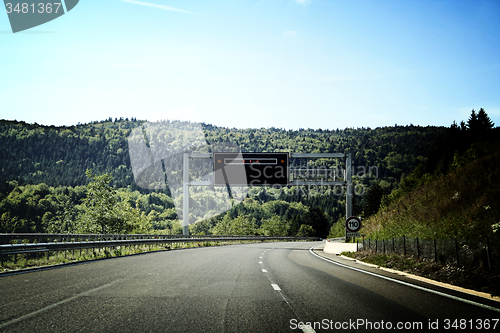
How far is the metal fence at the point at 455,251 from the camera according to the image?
387 inches

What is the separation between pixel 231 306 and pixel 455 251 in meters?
7.22

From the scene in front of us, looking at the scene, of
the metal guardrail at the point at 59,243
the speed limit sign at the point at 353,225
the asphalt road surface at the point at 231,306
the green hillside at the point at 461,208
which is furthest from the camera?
the speed limit sign at the point at 353,225

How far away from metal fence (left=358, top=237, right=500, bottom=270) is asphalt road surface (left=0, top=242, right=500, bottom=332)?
57.9 inches

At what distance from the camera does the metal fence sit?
984 centimetres

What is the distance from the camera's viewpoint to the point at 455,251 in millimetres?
11383

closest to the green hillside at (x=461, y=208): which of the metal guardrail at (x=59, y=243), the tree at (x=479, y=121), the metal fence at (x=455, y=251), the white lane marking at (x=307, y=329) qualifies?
the metal fence at (x=455, y=251)

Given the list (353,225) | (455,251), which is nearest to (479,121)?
(353,225)

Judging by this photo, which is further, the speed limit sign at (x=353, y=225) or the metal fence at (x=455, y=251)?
the speed limit sign at (x=353, y=225)

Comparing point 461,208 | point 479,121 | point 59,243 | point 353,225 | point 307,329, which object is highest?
point 479,121

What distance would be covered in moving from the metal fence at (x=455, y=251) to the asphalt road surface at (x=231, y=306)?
57.9 inches

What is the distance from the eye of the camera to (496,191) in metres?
17.7

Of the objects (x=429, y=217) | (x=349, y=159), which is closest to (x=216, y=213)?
(x=349, y=159)

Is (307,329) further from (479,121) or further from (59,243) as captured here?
(479,121)

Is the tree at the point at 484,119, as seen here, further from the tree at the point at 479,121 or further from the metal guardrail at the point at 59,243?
the metal guardrail at the point at 59,243
